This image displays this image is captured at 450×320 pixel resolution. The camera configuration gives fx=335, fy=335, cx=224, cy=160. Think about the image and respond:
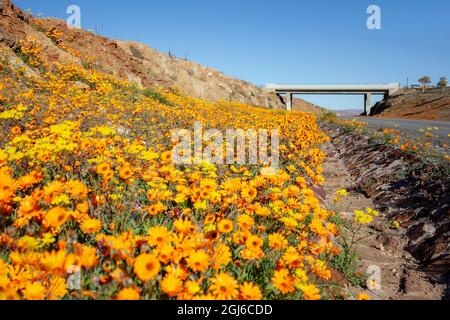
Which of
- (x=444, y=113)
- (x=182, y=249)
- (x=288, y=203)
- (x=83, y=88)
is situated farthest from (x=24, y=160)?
(x=444, y=113)

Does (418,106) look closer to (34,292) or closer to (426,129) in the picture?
(426,129)

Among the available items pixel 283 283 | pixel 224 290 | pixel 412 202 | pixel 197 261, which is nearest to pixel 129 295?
pixel 197 261

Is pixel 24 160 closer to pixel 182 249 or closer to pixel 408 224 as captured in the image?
pixel 182 249

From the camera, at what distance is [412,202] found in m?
6.16

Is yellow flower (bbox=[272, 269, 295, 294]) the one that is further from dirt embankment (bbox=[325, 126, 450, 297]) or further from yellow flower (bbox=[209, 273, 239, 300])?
dirt embankment (bbox=[325, 126, 450, 297])

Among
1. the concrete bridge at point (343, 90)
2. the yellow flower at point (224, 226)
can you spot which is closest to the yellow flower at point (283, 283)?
the yellow flower at point (224, 226)

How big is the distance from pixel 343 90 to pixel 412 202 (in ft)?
227

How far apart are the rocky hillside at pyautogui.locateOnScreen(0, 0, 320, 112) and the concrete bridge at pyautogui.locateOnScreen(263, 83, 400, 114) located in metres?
26.9

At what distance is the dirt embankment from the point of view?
4.52 metres

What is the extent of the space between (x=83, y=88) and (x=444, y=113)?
138ft

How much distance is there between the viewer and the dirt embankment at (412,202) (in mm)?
4523

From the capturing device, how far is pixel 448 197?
5480 mm

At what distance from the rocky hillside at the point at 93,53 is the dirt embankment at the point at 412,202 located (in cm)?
1146

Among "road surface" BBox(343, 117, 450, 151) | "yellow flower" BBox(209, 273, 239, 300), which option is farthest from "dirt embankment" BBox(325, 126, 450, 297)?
"yellow flower" BBox(209, 273, 239, 300)
